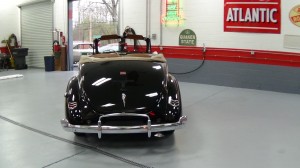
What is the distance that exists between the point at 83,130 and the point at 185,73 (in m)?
5.81

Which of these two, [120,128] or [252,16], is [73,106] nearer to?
[120,128]

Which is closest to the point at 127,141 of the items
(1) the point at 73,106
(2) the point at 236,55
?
(1) the point at 73,106

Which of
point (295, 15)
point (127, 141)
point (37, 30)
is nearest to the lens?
point (127, 141)

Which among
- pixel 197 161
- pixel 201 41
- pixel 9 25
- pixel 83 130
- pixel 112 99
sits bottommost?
pixel 197 161

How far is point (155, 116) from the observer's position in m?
3.64

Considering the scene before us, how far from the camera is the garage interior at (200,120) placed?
350 cm

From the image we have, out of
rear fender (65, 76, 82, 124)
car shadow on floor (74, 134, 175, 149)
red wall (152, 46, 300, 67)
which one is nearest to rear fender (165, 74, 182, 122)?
car shadow on floor (74, 134, 175, 149)

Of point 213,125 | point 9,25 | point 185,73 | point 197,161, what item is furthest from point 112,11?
point 197,161

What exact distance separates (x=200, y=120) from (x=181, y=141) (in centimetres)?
105

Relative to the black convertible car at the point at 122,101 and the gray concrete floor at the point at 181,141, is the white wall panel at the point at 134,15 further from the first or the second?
the black convertible car at the point at 122,101

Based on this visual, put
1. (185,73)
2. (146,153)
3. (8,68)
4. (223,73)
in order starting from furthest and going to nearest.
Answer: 1. (8,68)
2. (185,73)
3. (223,73)
4. (146,153)

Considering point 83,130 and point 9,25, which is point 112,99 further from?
point 9,25

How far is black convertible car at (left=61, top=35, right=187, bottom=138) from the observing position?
357cm

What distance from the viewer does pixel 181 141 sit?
4.03 metres
